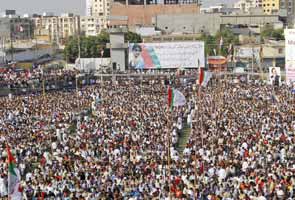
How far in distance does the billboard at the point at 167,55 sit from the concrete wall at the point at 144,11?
60.3m

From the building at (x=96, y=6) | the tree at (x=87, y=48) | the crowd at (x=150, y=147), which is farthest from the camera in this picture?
the building at (x=96, y=6)

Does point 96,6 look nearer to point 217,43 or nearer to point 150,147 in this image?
point 217,43

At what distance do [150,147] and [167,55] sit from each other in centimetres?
3557

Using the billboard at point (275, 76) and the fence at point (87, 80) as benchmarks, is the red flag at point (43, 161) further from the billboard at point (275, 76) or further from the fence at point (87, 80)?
the billboard at point (275, 76)

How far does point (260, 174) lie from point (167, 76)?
34.6 m

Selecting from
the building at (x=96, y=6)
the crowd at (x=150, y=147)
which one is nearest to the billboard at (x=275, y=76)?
the crowd at (x=150, y=147)

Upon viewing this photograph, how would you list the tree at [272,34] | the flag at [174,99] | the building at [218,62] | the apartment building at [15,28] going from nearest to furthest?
the flag at [174,99]
the building at [218,62]
the tree at [272,34]
the apartment building at [15,28]

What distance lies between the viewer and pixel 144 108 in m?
34.0

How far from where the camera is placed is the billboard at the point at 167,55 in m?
59.1

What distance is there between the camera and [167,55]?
195 feet

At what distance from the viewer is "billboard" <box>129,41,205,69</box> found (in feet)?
194

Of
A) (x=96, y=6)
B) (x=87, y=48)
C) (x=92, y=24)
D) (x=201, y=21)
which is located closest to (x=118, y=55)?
(x=87, y=48)

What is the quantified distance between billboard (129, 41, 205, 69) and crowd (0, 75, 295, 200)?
19.9 meters

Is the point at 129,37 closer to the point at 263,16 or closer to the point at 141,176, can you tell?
the point at 263,16
